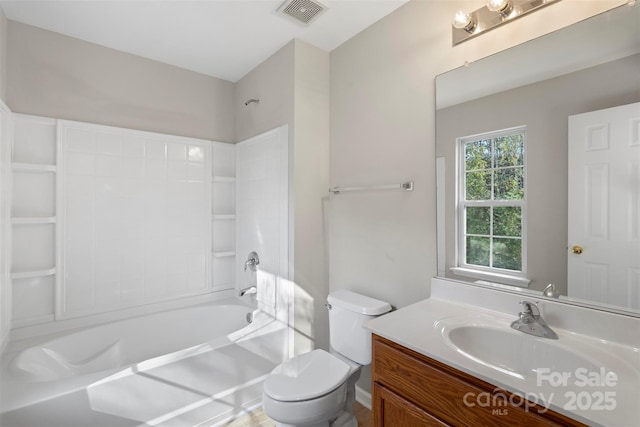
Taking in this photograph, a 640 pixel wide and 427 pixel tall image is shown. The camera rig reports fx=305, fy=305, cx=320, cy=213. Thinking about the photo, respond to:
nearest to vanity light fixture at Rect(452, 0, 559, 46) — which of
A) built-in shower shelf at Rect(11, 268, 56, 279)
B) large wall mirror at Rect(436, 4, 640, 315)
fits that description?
large wall mirror at Rect(436, 4, 640, 315)

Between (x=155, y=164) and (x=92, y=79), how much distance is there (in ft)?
2.38

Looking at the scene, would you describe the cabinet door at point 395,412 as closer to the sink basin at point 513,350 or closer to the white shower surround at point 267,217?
the sink basin at point 513,350

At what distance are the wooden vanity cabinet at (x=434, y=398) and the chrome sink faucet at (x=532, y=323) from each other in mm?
392

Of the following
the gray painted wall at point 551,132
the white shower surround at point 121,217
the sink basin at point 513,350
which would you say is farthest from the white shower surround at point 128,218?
the gray painted wall at point 551,132

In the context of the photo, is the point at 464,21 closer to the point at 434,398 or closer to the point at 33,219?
the point at 434,398

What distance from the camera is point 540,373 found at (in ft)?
3.35

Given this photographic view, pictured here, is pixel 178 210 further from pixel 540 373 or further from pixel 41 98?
pixel 540 373

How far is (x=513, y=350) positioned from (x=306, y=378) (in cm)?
96

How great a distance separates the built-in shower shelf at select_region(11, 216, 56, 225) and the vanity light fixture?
2.73 metres

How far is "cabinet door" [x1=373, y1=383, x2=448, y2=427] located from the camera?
1.06 metres

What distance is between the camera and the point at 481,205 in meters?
1.48

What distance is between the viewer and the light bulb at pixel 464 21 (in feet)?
4.73

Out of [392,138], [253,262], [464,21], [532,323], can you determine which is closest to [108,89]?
[253,262]

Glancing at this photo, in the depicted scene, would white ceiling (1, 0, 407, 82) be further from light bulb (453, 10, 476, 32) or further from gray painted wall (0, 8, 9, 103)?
light bulb (453, 10, 476, 32)
